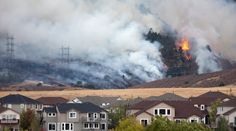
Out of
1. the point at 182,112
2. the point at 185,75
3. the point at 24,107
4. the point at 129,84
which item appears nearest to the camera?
the point at 182,112

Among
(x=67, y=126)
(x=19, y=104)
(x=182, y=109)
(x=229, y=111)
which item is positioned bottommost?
(x=67, y=126)

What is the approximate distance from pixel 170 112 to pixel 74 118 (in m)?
9.44

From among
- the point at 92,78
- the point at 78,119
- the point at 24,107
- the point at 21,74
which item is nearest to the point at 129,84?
the point at 92,78

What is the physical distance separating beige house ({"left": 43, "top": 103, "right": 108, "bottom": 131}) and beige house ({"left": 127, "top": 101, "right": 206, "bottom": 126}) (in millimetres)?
3857

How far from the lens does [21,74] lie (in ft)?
→ 580

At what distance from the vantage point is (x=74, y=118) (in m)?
69.6

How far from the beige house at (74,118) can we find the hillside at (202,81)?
6843cm

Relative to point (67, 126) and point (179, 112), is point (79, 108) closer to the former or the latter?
point (67, 126)

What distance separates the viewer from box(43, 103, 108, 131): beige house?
68.9 meters

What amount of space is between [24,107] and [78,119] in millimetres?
13129

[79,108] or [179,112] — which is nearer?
[179,112]

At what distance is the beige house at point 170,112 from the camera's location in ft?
218

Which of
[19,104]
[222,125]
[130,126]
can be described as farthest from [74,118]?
[130,126]

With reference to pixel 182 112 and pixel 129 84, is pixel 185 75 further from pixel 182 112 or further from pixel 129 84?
pixel 182 112
